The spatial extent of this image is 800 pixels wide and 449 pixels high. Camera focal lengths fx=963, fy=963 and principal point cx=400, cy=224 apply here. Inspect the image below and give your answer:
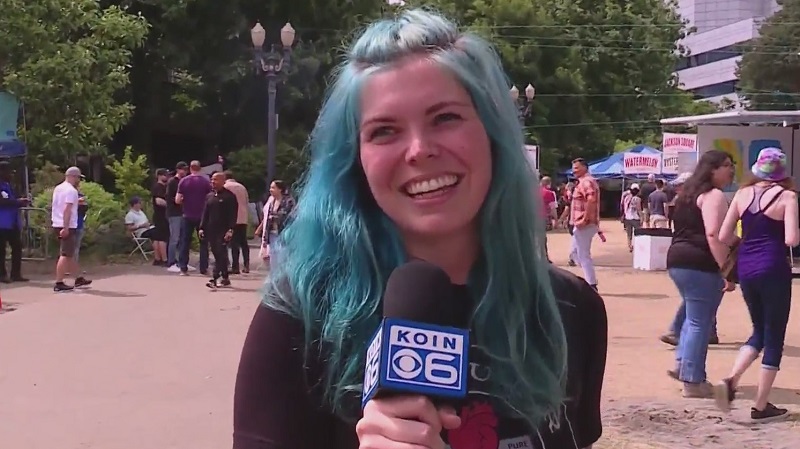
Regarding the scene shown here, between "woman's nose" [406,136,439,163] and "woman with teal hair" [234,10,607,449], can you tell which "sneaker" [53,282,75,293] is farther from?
"woman's nose" [406,136,439,163]

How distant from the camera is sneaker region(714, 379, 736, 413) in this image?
6.96m

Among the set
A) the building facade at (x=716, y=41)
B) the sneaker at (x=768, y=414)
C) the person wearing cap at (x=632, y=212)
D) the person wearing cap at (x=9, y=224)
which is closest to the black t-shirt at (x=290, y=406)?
the sneaker at (x=768, y=414)

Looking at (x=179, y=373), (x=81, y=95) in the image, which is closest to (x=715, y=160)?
(x=179, y=373)

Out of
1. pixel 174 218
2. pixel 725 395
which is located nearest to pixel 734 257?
pixel 725 395

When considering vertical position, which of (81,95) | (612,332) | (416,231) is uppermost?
(81,95)

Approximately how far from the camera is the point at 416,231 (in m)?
1.80

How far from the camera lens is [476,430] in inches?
63.4

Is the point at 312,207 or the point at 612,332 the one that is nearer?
the point at 312,207

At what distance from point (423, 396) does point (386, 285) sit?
349 millimetres

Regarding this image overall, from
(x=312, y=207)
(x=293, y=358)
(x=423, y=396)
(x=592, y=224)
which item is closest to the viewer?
(x=423, y=396)

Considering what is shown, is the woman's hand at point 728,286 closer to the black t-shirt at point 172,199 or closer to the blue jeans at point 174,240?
the blue jeans at point 174,240

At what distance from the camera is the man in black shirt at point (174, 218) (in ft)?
53.8

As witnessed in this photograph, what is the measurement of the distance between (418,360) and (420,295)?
14 centimetres

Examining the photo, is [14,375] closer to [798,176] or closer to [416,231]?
[416,231]
